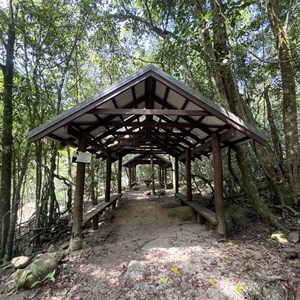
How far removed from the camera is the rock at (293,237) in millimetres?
3760

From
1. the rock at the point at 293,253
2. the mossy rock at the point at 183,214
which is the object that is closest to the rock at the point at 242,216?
the mossy rock at the point at 183,214

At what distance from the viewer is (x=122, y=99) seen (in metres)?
4.93

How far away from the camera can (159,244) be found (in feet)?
14.3

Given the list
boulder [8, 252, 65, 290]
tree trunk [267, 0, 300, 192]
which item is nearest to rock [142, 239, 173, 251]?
boulder [8, 252, 65, 290]

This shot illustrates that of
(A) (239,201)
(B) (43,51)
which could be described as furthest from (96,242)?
(B) (43,51)

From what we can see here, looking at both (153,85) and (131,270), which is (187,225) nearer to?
(131,270)

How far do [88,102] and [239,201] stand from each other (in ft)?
18.9

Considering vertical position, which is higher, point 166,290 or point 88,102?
point 88,102

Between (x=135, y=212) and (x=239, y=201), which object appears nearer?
(x=239, y=201)

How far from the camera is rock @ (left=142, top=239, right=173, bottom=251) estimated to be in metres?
4.21

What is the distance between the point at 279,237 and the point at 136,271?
3.07m

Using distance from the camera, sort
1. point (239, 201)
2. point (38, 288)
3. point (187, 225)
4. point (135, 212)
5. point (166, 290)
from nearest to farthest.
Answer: point (166, 290), point (38, 288), point (187, 225), point (239, 201), point (135, 212)

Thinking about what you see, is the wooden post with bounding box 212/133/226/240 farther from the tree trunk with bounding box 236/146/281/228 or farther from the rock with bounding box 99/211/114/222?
the rock with bounding box 99/211/114/222

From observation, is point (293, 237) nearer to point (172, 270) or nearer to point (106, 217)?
point (172, 270)
